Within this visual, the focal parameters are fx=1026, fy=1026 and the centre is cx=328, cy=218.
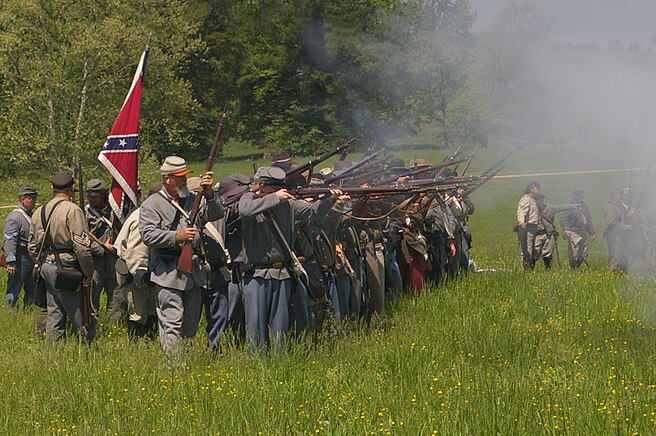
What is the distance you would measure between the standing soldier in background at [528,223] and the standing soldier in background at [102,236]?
1004 cm

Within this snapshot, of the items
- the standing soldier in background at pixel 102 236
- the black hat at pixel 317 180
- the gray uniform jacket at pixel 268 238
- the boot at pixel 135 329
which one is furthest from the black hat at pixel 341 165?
the boot at pixel 135 329

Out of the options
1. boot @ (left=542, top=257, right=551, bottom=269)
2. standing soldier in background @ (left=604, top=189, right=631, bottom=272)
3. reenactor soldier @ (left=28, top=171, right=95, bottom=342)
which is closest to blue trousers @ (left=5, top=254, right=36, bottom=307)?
reenactor soldier @ (left=28, top=171, right=95, bottom=342)

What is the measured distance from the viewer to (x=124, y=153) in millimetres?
10977

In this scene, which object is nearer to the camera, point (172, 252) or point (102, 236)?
point (172, 252)

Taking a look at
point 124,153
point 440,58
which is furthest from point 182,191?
point 440,58

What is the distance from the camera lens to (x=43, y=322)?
436 inches

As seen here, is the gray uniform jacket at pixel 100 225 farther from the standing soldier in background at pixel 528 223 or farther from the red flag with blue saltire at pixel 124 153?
the standing soldier in background at pixel 528 223

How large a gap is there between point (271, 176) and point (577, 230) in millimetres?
12498

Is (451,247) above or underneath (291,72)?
underneath

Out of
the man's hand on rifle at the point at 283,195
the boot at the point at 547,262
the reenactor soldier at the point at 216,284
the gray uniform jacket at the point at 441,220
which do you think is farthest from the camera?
the boot at the point at 547,262

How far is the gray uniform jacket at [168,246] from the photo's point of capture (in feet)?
29.5

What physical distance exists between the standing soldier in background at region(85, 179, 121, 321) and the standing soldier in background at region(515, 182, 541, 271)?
10.0 meters

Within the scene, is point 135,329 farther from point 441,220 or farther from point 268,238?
point 441,220

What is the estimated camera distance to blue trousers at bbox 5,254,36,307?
13.7 meters
